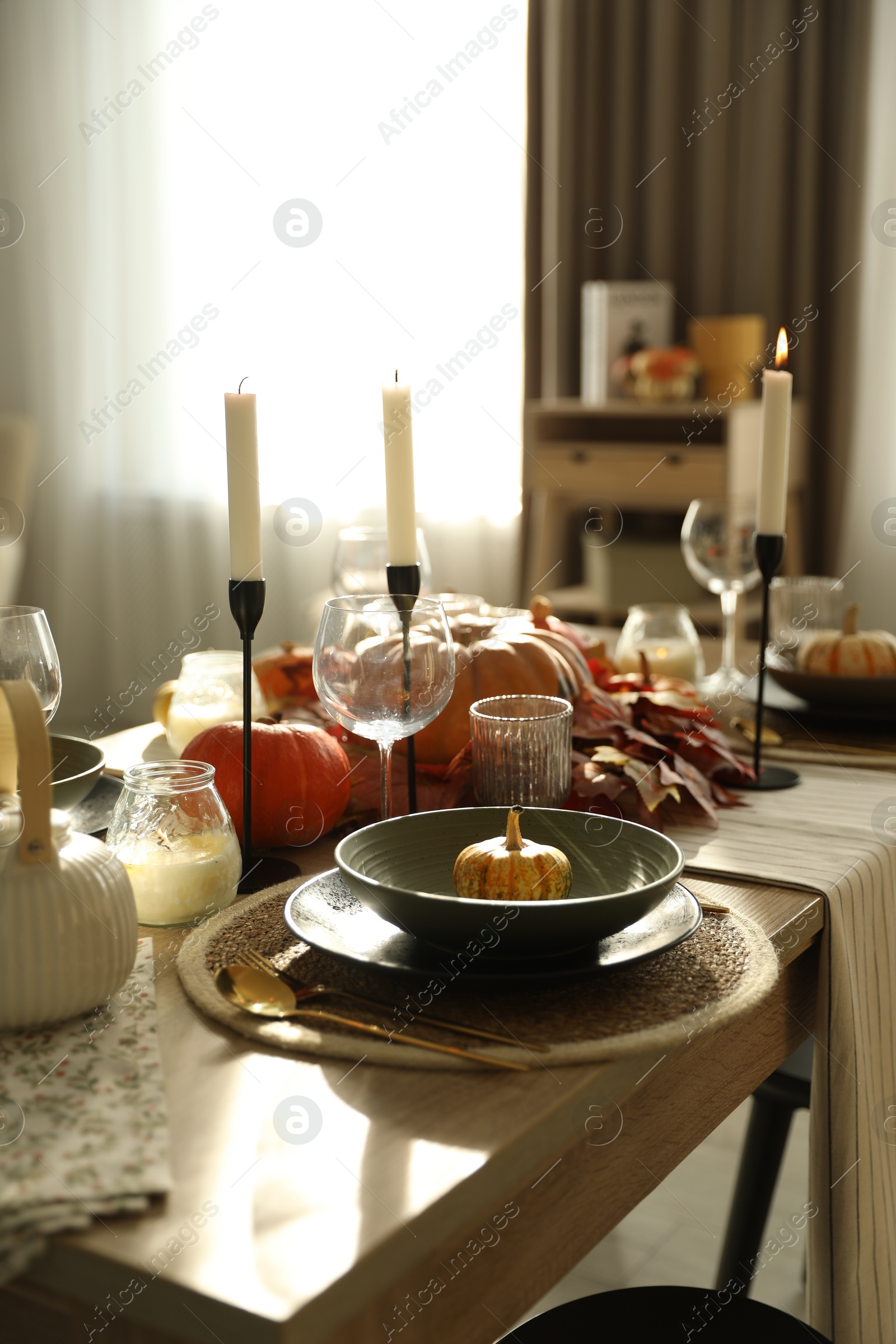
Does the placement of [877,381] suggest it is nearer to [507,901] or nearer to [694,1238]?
[694,1238]

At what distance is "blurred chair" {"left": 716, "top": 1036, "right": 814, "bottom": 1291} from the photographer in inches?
50.5

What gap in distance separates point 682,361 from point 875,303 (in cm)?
50

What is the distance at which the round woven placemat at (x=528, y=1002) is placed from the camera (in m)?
0.61

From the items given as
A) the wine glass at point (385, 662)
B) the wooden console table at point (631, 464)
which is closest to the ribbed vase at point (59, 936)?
the wine glass at point (385, 662)

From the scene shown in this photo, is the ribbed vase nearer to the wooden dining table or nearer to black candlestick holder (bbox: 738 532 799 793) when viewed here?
the wooden dining table

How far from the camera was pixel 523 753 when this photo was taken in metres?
0.91

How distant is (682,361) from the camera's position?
2.96 m

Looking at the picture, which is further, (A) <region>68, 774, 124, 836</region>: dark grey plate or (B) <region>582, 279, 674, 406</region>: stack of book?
(B) <region>582, 279, 674, 406</region>: stack of book

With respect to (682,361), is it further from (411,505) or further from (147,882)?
(147,882)

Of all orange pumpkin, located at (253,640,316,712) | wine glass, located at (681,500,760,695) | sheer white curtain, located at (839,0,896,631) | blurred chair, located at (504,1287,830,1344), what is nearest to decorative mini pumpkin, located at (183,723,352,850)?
orange pumpkin, located at (253,640,316,712)

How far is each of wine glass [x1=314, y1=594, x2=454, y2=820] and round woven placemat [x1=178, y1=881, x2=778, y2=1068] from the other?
18 cm

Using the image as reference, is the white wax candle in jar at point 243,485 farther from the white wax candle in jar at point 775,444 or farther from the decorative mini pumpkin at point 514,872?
the white wax candle in jar at point 775,444

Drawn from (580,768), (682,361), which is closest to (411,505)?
(580,768)

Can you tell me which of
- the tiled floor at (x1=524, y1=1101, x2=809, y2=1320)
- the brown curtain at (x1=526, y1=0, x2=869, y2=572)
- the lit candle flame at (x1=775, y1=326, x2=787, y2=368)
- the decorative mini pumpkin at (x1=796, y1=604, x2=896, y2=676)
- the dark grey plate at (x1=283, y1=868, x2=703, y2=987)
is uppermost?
the brown curtain at (x1=526, y1=0, x2=869, y2=572)
